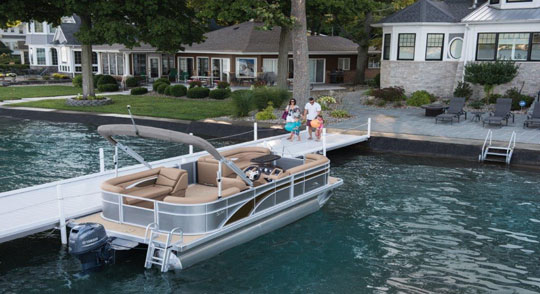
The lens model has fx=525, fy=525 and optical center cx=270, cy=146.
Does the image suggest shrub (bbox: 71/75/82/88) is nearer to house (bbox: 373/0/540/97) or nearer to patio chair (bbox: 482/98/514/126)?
house (bbox: 373/0/540/97)

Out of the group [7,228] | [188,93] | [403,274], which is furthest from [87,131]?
[403,274]

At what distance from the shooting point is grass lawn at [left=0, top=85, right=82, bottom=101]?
35.9m

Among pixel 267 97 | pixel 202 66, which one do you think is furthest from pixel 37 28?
pixel 267 97

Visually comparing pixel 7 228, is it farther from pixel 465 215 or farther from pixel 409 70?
pixel 409 70

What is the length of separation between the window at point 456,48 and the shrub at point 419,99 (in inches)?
127

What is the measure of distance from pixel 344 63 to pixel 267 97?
21.8 metres

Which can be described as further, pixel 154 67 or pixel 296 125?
pixel 154 67

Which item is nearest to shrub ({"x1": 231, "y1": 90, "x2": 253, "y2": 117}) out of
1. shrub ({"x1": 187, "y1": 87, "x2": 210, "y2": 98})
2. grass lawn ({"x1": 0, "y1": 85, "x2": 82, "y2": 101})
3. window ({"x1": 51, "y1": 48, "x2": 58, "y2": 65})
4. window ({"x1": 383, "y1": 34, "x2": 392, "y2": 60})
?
shrub ({"x1": 187, "y1": 87, "x2": 210, "y2": 98})

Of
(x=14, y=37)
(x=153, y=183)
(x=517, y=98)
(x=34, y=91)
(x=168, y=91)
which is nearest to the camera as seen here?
(x=153, y=183)

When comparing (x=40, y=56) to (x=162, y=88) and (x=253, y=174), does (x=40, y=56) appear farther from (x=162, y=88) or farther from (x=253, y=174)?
(x=253, y=174)

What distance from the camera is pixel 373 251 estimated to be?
11.1 meters

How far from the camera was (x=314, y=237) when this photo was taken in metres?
12.0

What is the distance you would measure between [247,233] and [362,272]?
8.31 feet

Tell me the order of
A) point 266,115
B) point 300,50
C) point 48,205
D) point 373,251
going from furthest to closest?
point 300,50
point 266,115
point 48,205
point 373,251
